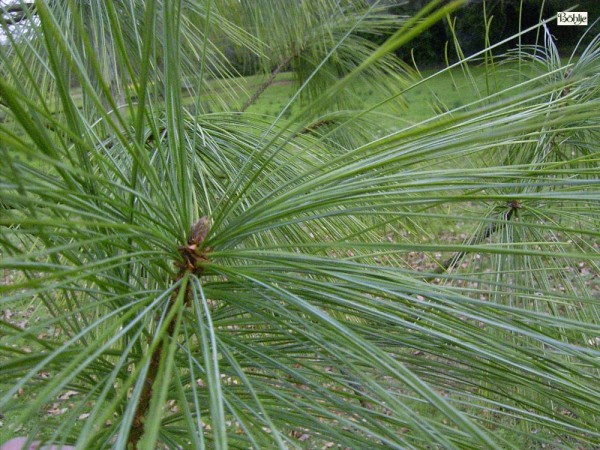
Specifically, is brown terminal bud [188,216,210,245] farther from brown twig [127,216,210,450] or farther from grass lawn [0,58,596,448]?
grass lawn [0,58,596,448]

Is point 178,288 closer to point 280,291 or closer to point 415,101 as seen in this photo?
point 280,291

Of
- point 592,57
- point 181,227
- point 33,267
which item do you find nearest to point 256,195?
point 181,227

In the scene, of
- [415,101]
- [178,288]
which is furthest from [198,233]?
[415,101]

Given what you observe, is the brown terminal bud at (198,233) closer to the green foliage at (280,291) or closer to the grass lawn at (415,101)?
the green foliage at (280,291)

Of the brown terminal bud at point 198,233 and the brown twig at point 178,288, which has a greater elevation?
the brown terminal bud at point 198,233

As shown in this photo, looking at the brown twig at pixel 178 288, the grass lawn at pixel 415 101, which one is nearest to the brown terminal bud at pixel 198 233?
the brown twig at pixel 178 288

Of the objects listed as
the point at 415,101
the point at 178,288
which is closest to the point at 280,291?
the point at 178,288

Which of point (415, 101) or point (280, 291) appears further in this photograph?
point (415, 101)

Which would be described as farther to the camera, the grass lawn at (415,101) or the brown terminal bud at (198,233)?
the grass lawn at (415,101)

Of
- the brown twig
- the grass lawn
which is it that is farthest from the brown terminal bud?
the grass lawn

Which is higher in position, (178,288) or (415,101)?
(415,101)

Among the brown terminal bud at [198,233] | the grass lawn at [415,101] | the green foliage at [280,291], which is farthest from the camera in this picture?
the grass lawn at [415,101]

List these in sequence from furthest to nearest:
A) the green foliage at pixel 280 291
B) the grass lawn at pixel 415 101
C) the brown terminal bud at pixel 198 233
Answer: the grass lawn at pixel 415 101, the brown terminal bud at pixel 198 233, the green foliage at pixel 280 291
